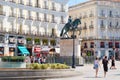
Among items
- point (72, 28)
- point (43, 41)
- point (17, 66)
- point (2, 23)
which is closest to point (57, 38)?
point (43, 41)

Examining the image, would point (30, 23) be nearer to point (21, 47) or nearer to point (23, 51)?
point (21, 47)

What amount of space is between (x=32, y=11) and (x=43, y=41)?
6.33 metres

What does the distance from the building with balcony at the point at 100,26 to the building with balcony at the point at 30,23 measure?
1303cm

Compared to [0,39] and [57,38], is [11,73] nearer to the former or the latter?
[0,39]

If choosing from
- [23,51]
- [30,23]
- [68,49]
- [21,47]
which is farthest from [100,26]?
[68,49]

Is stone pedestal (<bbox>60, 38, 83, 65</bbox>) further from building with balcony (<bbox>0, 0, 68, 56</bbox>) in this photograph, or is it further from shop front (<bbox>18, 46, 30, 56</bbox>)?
shop front (<bbox>18, 46, 30, 56</bbox>)

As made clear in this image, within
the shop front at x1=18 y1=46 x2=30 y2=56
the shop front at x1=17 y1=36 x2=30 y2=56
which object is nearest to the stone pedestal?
the shop front at x1=17 y1=36 x2=30 y2=56

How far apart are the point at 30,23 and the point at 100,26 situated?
80.8ft

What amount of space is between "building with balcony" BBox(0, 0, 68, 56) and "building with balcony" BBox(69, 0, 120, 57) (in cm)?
1303

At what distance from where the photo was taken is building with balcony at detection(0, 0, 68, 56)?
69188mm

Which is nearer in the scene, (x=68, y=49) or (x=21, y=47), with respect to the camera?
(x=68, y=49)

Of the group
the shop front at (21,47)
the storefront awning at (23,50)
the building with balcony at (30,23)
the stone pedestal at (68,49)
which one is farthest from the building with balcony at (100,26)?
the stone pedestal at (68,49)

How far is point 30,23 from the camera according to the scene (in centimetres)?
7494

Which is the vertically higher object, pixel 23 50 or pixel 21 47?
pixel 21 47
